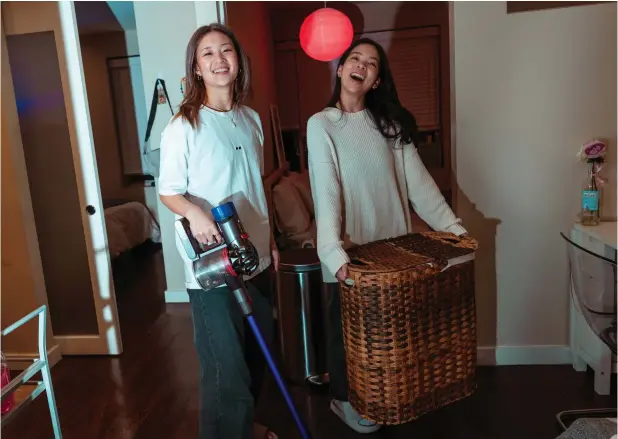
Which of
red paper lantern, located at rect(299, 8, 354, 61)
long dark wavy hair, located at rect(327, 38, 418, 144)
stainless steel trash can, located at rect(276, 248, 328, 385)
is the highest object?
red paper lantern, located at rect(299, 8, 354, 61)

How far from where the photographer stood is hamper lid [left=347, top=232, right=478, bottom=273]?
1.51m

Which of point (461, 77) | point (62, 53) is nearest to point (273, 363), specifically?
point (461, 77)

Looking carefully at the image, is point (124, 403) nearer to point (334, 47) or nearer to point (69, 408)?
point (69, 408)

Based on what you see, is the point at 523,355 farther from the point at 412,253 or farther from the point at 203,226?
the point at 203,226

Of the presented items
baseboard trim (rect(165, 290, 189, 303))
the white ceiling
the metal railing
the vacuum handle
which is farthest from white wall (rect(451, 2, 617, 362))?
the white ceiling

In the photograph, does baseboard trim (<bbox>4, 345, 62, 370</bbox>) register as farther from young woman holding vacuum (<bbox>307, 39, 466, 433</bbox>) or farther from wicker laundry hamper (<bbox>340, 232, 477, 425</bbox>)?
wicker laundry hamper (<bbox>340, 232, 477, 425</bbox>)

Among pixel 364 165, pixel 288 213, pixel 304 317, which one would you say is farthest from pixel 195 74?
pixel 288 213

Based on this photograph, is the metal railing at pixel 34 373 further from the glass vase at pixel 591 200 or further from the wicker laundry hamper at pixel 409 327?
the glass vase at pixel 591 200

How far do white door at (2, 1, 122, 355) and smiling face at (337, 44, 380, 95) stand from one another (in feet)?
4.81

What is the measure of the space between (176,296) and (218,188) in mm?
2283

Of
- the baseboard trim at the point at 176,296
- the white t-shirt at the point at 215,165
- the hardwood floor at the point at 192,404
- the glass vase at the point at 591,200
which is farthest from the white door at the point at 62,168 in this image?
the glass vase at the point at 591,200

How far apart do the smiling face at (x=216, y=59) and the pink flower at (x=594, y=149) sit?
151 cm

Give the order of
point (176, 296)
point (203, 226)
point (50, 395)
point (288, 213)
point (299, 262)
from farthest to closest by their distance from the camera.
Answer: point (176, 296) < point (288, 213) < point (299, 262) < point (50, 395) < point (203, 226)

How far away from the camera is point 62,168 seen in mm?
2658
